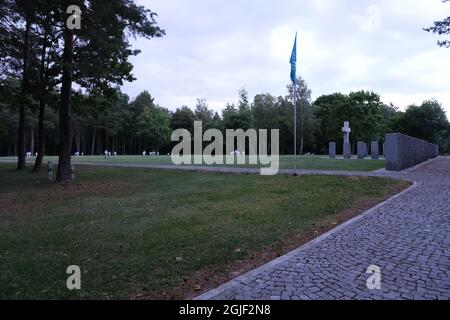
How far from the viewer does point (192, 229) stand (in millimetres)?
7102

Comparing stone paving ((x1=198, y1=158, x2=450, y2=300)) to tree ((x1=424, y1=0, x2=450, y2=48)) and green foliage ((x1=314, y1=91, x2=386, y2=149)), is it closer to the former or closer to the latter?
tree ((x1=424, y1=0, x2=450, y2=48))

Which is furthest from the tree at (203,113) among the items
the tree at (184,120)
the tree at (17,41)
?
the tree at (17,41)

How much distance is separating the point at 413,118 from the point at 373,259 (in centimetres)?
6721

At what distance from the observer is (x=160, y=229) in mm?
7160

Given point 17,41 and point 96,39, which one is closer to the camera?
point 96,39

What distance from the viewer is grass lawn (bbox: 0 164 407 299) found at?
4637mm

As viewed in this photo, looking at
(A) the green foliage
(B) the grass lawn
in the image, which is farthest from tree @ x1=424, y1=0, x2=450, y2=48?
(A) the green foliage

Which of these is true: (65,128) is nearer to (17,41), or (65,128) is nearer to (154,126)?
(17,41)

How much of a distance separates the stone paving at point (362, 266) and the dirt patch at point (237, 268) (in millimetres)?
250

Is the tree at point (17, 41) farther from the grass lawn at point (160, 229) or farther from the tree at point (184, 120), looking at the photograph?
the tree at point (184, 120)

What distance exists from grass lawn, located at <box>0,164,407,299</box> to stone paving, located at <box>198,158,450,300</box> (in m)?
0.49

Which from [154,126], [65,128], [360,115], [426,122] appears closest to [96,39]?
[65,128]

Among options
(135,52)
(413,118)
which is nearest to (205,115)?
(413,118)

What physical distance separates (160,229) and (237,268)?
105 inches
